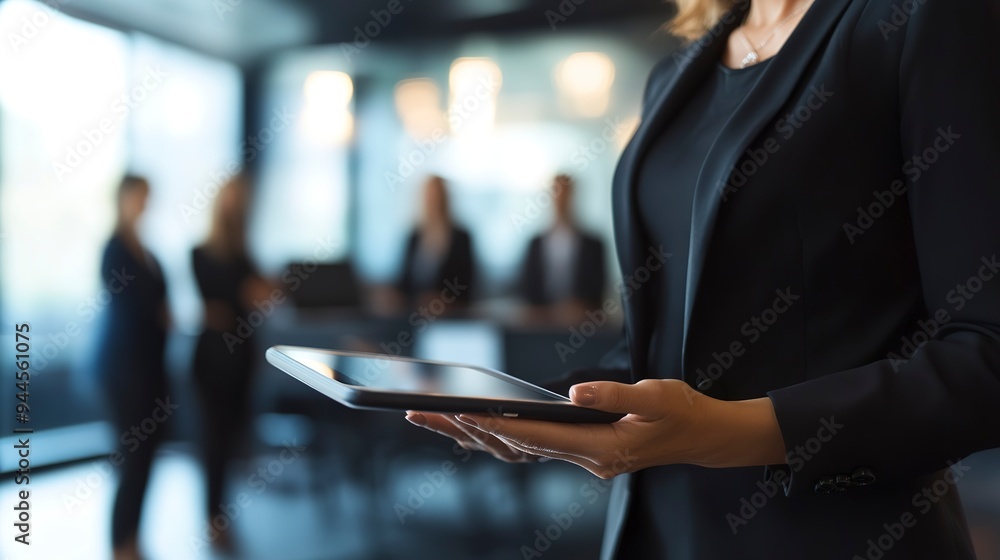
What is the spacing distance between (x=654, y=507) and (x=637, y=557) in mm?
71

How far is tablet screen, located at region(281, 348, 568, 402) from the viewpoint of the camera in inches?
26.6

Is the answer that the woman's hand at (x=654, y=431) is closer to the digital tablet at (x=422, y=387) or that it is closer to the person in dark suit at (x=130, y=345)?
the digital tablet at (x=422, y=387)

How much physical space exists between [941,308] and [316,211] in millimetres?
4778

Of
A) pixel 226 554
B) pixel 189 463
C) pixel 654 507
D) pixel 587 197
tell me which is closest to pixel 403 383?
pixel 654 507

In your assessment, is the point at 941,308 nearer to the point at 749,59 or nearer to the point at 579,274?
the point at 749,59

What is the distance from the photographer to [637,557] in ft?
2.77

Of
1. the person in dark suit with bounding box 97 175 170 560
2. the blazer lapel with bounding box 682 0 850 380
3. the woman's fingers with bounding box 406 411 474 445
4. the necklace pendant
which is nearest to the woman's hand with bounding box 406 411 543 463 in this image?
the woman's fingers with bounding box 406 411 474 445

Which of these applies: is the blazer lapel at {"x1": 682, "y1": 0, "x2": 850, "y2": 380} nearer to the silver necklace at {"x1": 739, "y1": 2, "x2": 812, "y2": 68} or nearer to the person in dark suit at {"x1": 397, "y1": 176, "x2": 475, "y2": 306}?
the silver necklace at {"x1": 739, "y1": 2, "x2": 812, "y2": 68}

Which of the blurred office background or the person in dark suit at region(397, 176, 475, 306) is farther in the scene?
the person in dark suit at region(397, 176, 475, 306)

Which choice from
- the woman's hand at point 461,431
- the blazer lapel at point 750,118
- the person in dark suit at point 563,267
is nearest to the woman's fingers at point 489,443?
the woman's hand at point 461,431

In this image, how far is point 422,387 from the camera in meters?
0.66

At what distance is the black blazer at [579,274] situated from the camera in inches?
178

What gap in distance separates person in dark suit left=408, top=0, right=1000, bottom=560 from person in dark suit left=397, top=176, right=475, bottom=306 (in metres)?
3.81

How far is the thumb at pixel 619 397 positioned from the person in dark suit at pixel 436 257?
407cm
